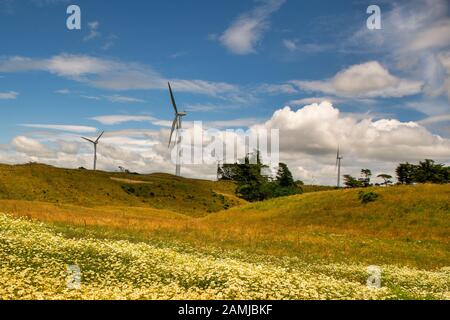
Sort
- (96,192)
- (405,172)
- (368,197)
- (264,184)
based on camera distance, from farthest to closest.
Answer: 1. (405,172)
2. (264,184)
3. (96,192)
4. (368,197)

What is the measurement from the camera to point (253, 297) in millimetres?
16516

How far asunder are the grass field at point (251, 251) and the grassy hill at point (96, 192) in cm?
1059

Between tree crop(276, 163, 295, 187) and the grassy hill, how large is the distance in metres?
20.2

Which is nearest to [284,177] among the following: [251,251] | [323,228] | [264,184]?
[264,184]

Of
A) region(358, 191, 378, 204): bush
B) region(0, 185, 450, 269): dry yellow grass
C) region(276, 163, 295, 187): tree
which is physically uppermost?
region(276, 163, 295, 187): tree

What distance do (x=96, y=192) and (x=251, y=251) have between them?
9064 centimetres

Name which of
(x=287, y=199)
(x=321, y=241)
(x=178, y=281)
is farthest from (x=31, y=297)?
(x=287, y=199)

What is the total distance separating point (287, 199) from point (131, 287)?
2724 inches

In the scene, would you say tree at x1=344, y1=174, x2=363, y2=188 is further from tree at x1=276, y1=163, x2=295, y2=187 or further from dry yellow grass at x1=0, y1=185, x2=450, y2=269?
dry yellow grass at x1=0, y1=185, x2=450, y2=269

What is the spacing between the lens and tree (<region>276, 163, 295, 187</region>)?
12950cm

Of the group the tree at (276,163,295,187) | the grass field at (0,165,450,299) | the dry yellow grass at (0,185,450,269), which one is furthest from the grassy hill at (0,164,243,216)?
the dry yellow grass at (0,185,450,269)

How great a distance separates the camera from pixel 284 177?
5138 inches

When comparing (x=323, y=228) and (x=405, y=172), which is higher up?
(x=405, y=172)

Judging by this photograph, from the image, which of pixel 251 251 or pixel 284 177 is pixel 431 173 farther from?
pixel 251 251
